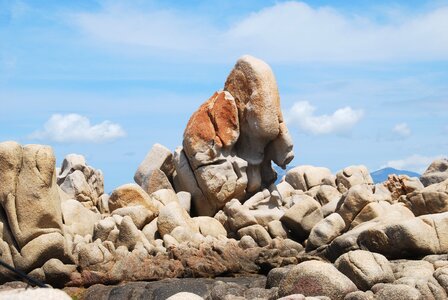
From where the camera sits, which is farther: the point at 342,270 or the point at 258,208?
the point at 258,208

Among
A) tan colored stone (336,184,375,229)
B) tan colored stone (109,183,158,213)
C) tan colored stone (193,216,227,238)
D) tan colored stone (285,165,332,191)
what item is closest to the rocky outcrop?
tan colored stone (193,216,227,238)

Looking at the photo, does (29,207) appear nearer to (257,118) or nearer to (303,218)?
(303,218)

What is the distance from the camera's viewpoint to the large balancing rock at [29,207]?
81.3 ft

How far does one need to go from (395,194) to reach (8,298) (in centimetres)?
3090

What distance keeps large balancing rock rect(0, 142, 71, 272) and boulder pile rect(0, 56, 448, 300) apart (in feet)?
0.12

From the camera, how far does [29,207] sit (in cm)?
2509

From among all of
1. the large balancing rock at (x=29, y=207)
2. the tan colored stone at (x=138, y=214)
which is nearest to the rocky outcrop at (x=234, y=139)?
the tan colored stone at (x=138, y=214)

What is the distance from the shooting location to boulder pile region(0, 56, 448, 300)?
20.0m

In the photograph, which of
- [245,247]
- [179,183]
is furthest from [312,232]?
[179,183]

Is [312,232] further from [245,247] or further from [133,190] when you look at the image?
[133,190]

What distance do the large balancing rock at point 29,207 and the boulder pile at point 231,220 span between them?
0.12ft

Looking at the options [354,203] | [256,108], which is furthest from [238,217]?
[256,108]

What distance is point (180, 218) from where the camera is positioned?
29000 millimetres

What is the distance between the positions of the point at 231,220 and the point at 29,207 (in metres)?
8.65
